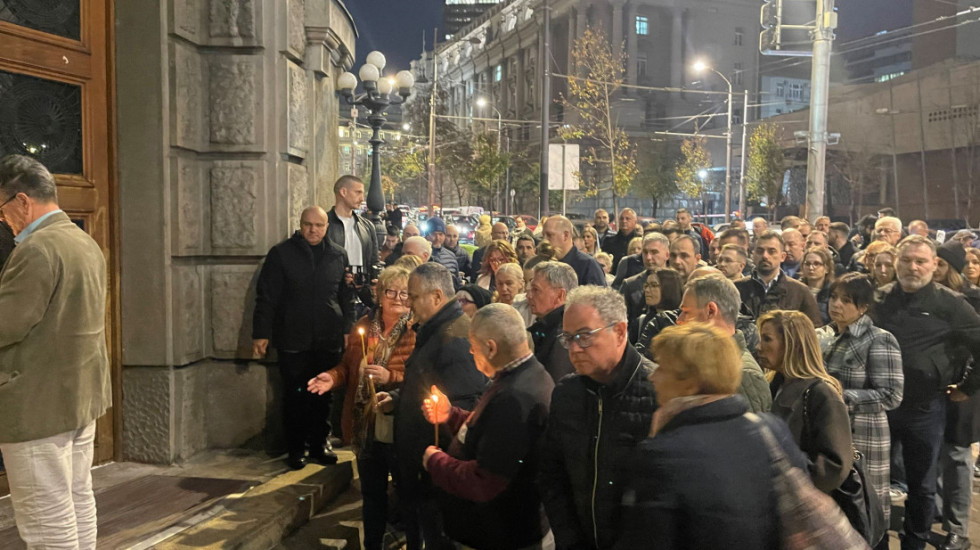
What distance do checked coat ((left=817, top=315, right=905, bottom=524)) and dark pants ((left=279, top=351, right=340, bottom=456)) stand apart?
11.3ft

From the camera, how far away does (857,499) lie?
3385 millimetres

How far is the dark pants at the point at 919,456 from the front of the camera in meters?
4.84

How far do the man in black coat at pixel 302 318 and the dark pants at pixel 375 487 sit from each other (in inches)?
49.1

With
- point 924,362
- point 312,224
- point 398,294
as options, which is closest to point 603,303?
point 398,294

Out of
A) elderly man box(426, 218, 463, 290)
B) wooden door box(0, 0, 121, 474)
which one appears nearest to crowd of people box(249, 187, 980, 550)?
wooden door box(0, 0, 121, 474)

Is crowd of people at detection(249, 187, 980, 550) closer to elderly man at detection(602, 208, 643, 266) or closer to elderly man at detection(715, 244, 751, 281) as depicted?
elderly man at detection(715, 244, 751, 281)

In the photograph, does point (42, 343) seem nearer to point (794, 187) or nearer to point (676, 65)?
point (794, 187)

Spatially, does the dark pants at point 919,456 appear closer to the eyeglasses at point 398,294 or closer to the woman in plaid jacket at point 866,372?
the woman in plaid jacket at point 866,372

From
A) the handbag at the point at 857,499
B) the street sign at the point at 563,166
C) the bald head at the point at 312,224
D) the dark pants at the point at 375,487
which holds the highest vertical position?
the street sign at the point at 563,166

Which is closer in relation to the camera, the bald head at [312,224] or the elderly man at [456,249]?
the bald head at [312,224]

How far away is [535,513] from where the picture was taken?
317 cm

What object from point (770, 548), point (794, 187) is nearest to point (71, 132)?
point (770, 548)

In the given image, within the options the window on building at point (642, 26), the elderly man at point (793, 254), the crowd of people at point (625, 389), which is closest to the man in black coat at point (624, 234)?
the elderly man at point (793, 254)

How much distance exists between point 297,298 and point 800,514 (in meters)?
3.99
